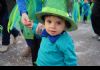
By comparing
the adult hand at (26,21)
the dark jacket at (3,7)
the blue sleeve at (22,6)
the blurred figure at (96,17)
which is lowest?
the blurred figure at (96,17)

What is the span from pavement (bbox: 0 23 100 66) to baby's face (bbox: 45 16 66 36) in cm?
143

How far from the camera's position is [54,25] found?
2322mm

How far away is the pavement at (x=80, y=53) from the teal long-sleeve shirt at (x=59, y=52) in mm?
1280

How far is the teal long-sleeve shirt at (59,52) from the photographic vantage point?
2326 mm

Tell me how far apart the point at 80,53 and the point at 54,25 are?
6.54 feet

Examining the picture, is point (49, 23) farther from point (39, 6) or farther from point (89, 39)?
point (89, 39)

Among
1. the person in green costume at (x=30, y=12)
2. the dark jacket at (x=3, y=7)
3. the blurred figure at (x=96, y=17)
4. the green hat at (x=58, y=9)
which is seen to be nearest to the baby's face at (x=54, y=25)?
the green hat at (x=58, y=9)

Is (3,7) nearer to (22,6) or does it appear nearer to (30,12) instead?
(30,12)

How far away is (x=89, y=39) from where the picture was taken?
16.7 ft

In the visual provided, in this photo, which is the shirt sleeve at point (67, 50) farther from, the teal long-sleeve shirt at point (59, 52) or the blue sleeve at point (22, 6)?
the blue sleeve at point (22, 6)

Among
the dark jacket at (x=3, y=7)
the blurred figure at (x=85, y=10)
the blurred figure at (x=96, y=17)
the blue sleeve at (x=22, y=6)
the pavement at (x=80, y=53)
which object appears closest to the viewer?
the blue sleeve at (x=22, y=6)

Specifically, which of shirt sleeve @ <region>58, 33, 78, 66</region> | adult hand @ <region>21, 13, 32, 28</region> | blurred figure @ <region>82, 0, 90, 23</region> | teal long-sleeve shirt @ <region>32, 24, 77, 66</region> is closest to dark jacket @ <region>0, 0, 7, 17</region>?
adult hand @ <region>21, 13, 32, 28</region>

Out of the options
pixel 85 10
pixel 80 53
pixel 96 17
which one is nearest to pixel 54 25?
pixel 80 53
